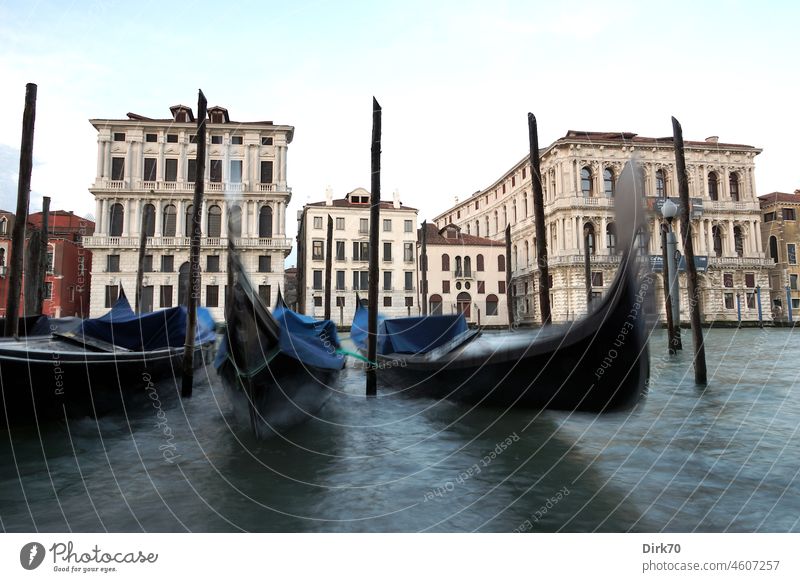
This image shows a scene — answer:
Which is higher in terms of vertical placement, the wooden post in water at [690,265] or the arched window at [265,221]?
the arched window at [265,221]

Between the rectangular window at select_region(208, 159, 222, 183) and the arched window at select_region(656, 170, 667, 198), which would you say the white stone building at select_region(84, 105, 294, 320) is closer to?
the rectangular window at select_region(208, 159, 222, 183)

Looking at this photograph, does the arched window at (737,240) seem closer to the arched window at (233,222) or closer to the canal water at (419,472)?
the canal water at (419,472)

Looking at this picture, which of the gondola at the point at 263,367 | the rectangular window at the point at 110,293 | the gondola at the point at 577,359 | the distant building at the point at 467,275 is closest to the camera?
the gondola at the point at 577,359

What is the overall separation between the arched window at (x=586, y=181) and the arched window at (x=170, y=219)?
17664mm

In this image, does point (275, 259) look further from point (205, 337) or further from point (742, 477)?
point (742, 477)

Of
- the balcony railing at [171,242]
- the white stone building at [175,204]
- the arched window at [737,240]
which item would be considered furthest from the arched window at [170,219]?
the arched window at [737,240]

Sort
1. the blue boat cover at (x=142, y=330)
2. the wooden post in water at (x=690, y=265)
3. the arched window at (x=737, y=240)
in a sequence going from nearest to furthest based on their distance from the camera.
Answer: the blue boat cover at (x=142, y=330) → the wooden post in water at (x=690, y=265) → the arched window at (x=737, y=240)

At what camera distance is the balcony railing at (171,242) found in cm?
1980

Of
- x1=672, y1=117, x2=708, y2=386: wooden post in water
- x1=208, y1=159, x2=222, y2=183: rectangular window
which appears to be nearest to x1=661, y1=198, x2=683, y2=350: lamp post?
x1=672, y1=117, x2=708, y2=386: wooden post in water

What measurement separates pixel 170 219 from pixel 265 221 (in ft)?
12.2

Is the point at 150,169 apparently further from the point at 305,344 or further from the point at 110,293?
the point at 305,344
